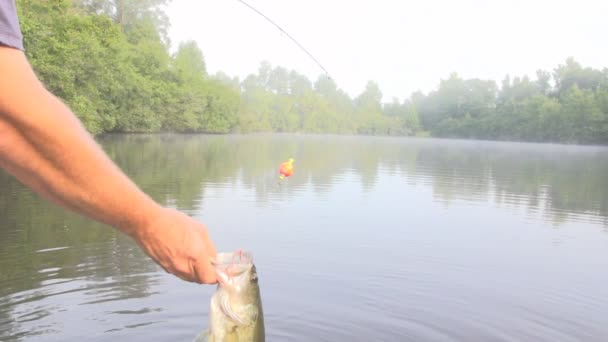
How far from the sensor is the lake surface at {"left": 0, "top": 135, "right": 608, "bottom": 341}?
20.3 ft

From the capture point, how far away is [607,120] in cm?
9425

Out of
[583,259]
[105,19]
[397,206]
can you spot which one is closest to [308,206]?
[397,206]

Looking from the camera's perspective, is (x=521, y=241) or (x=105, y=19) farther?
(x=105, y=19)

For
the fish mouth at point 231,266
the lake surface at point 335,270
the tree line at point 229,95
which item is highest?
the tree line at point 229,95

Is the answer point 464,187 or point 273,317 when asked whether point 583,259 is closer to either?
point 273,317

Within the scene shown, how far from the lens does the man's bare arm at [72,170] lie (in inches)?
58.8

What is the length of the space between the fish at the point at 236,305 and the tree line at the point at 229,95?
2291 centimetres

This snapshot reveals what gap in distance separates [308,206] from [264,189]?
336cm

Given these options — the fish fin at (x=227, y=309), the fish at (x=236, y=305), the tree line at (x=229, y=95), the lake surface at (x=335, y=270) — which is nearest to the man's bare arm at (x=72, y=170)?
the fish at (x=236, y=305)

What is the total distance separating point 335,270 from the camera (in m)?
8.61

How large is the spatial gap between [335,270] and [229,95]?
86.2 metres

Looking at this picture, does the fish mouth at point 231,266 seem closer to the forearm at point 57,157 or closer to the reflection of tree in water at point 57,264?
the forearm at point 57,157

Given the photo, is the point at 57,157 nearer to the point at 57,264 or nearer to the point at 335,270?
the point at 57,264

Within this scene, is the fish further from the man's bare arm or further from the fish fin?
the man's bare arm
